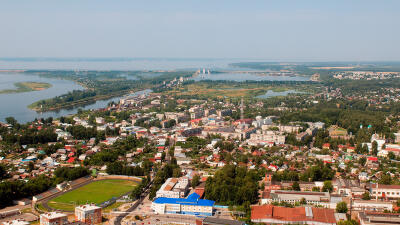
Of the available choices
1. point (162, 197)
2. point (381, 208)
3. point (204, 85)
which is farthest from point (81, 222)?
point (204, 85)

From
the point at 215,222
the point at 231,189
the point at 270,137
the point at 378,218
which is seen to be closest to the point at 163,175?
the point at 231,189

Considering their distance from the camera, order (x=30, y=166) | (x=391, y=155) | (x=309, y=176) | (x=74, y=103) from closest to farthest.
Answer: (x=309, y=176), (x=30, y=166), (x=391, y=155), (x=74, y=103)

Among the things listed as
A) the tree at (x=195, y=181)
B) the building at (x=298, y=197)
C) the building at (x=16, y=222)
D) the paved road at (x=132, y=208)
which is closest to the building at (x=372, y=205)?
the building at (x=298, y=197)

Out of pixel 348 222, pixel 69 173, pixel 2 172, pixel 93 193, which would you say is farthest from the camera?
pixel 2 172

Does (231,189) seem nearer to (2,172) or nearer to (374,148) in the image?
(2,172)

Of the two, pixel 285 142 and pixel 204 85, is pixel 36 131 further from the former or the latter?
pixel 204 85

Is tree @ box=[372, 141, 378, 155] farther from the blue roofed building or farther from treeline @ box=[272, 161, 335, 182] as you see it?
the blue roofed building

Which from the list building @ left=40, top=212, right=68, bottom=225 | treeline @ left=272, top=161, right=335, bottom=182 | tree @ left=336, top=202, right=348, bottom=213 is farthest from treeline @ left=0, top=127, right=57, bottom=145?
tree @ left=336, top=202, right=348, bottom=213

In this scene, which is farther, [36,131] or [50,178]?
[36,131]
